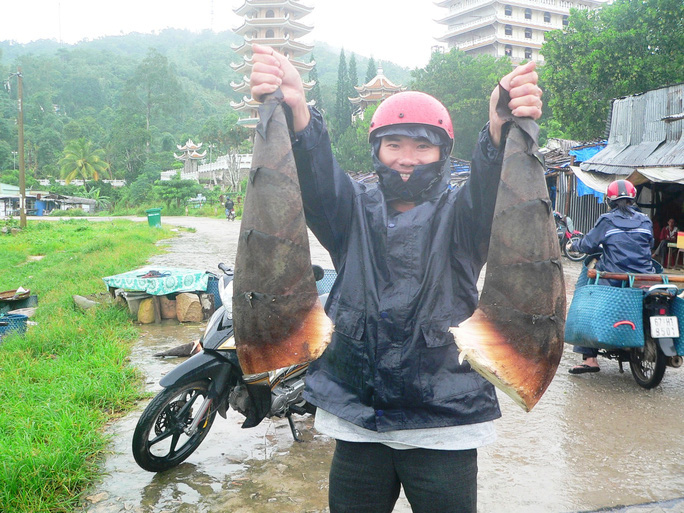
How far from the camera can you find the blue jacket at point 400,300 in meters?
1.60

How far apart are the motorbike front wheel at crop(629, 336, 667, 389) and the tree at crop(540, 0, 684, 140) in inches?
616

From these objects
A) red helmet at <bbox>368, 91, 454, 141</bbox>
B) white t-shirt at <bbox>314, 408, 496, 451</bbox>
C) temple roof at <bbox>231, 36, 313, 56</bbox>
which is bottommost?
white t-shirt at <bbox>314, 408, 496, 451</bbox>

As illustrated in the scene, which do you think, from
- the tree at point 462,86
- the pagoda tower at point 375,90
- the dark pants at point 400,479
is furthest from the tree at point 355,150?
the dark pants at point 400,479

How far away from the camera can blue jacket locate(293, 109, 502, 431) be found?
1.60 m

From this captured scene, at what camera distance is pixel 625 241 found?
16.0 ft

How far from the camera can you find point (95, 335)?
19.3ft

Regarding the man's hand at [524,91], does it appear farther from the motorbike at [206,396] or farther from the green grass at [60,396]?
the green grass at [60,396]

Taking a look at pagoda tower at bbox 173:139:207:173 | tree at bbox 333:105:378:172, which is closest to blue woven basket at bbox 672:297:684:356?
tree at bbox 333:105:378:172

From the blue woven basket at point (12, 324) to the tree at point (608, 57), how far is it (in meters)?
17.8

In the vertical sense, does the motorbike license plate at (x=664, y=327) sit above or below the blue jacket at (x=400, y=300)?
below

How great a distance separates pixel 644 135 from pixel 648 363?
10385mm

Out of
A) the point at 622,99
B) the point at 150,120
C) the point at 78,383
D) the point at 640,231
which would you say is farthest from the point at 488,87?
the point at 150,120

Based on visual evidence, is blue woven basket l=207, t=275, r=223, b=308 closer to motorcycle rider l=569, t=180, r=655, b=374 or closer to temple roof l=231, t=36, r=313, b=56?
motorcycle rider l=569, t=180, r=655, b=374

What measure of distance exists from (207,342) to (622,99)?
14110mm
